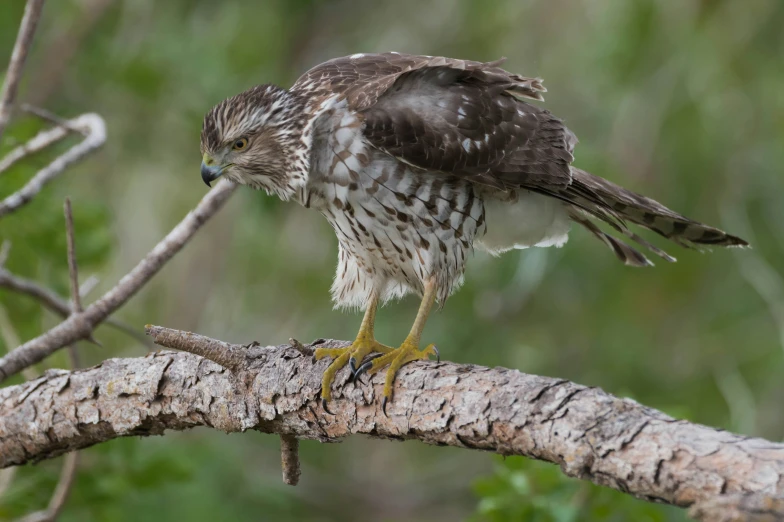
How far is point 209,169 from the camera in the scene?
3.41 metres

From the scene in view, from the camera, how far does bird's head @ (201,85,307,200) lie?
338 cm

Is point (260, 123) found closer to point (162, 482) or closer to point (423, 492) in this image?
point (162, 482)

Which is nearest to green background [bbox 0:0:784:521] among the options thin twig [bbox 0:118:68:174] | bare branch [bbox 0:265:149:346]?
thin twig [bbox 0:118:68:174]

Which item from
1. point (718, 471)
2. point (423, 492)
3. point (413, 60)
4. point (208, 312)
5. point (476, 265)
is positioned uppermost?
point (413, 60)

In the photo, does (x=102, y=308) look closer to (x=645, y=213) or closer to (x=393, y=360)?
(x=393, y=360)

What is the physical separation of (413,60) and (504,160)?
0.56 m

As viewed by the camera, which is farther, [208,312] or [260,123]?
[208,312]

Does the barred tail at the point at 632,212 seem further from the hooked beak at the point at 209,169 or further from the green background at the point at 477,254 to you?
the green background at the point at 477,254

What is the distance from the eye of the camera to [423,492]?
8117 mm

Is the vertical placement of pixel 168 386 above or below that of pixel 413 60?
below

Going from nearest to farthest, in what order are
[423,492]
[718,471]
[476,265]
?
[718,471], [476,265], [423,492]

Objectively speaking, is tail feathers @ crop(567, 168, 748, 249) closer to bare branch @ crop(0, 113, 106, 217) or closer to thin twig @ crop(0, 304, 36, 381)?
bare branch @ crop(0, 113, 106, 217)

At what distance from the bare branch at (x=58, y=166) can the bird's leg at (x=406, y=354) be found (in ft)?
4.72

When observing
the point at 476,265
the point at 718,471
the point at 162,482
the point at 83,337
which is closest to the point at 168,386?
the point at 83,337
